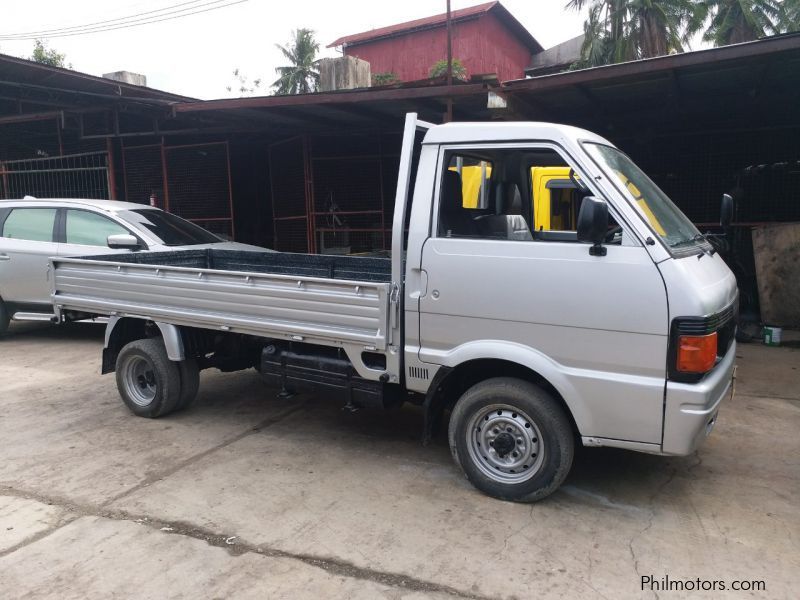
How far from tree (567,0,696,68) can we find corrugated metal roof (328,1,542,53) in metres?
4.88

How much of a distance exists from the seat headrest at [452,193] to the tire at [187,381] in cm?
268

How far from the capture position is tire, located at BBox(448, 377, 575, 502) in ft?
11.8

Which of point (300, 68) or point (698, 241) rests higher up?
point (300, 68)

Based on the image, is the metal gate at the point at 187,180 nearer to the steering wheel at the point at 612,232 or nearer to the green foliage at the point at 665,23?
the steering wheel at the point at 612,232

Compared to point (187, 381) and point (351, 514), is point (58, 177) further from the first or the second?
point (351, 514)

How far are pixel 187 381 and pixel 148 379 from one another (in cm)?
35

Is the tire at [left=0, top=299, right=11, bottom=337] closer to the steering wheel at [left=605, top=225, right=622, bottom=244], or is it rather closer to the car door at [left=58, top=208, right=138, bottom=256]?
the car door at [left=58, top=208, right=138, bottom=256]

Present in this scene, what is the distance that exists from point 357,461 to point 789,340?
20.1 ft

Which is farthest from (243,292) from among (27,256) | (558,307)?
(27,256)

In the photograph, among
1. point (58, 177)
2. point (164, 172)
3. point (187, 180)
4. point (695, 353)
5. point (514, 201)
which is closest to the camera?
point (695, 353)

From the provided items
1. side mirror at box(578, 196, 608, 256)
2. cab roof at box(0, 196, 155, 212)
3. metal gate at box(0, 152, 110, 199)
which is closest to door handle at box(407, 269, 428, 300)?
side mirror at box(578, 196, 608, 256)

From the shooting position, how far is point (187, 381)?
17.6 ft

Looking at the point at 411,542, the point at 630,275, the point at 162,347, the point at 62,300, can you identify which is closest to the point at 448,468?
the point at 411,542

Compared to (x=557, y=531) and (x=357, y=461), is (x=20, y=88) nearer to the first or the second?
(x=357, y=461)
